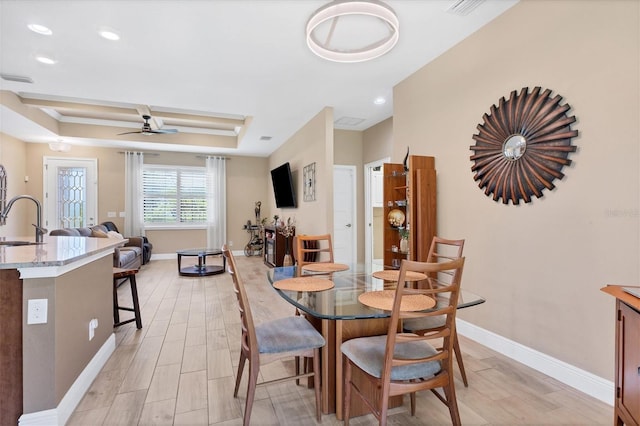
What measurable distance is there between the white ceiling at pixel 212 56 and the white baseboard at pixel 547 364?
267 centimetres

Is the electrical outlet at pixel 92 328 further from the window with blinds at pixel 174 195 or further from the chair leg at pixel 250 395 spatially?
the window with blinds at pixel 174 195

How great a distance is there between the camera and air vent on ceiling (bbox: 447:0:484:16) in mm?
2379

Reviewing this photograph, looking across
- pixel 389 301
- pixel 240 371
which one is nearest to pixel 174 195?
pixel 240 371

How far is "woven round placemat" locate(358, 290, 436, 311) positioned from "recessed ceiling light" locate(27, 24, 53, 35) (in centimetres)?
347

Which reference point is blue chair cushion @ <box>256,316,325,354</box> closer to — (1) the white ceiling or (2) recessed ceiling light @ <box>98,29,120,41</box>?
(1) the white ceiling

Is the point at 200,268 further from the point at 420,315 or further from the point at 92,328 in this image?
the point at 420,315

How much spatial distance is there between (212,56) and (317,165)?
90.5 inches

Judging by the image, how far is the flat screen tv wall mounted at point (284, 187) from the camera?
6.23 metres

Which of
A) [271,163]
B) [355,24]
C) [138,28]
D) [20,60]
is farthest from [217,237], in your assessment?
Result: [355,24]

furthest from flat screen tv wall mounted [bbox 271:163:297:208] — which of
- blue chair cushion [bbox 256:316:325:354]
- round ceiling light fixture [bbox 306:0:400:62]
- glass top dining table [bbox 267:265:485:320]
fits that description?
blue chair cushion [bbox 256:316:325:354]

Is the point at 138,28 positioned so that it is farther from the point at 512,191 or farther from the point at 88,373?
the point at 512,191

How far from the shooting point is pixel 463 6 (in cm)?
243

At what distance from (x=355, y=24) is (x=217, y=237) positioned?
6472mm

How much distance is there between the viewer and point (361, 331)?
6.09 feet
